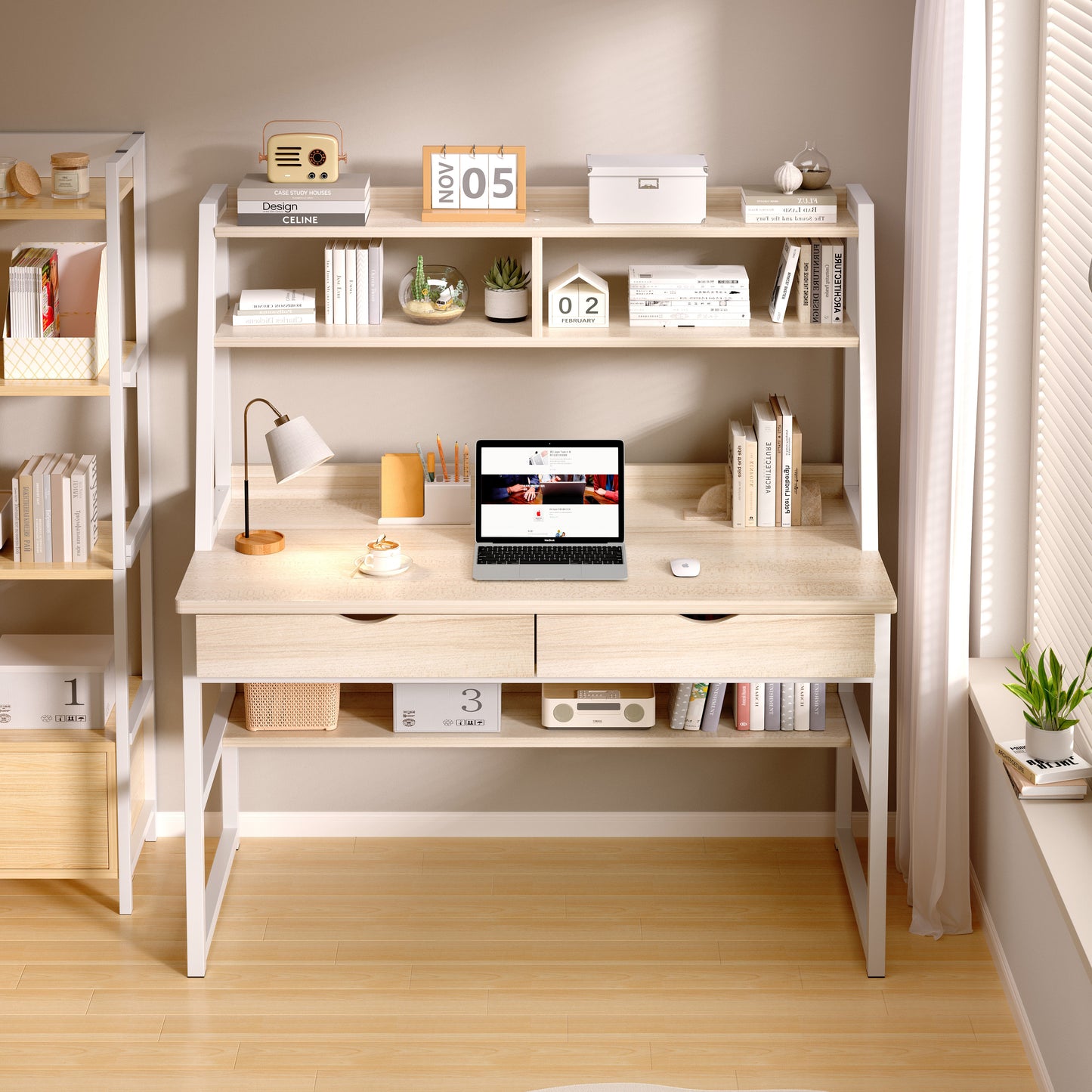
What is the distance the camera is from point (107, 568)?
3.11 metres

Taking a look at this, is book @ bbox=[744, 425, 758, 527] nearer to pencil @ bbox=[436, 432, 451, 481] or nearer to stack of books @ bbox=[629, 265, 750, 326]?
stack of books @ bbox=[629, 265, 750, 326]

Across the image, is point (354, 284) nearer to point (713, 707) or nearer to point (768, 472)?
point (768, 472)

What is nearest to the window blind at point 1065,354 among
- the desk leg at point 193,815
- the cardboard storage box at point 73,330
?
the desk leg at point 193,815

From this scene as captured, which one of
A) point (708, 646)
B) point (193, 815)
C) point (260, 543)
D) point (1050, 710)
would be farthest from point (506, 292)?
point (1050, 710)

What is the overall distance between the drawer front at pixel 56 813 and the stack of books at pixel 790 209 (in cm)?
181

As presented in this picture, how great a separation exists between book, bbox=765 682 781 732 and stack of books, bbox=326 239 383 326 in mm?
1140

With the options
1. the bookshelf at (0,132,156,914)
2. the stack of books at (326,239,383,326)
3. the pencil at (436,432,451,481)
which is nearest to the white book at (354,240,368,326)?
the stack of books at (326,239,383,326)

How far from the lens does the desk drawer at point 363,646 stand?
283cm

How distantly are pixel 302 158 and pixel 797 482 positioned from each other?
4.09ft

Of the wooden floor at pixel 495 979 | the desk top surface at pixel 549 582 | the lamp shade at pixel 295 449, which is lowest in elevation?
the wooden floor at pixel 495 979

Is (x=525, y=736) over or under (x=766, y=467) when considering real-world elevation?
under

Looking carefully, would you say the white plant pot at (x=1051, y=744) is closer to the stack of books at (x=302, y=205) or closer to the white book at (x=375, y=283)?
the white book at (x=375, y=283)

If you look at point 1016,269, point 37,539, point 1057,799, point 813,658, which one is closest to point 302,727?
point 37,539

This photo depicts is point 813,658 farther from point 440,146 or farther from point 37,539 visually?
point 37,539
